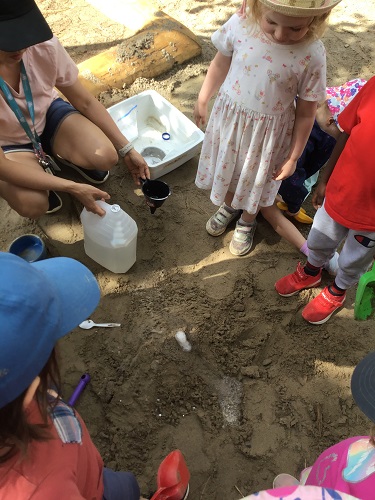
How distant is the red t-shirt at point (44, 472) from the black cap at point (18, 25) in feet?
5.17

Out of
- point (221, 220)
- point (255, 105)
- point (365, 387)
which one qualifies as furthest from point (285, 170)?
point (365, 387)

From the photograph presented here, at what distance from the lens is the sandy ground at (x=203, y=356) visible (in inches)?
84.3

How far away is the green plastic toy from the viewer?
2318mm

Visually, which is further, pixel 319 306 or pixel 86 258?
pixel 86 258

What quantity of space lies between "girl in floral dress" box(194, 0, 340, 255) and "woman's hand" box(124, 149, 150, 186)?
1.35ft

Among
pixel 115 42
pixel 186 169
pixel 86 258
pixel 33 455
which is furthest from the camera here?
pixel 115 42

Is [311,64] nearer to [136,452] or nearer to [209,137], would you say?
[209,137]

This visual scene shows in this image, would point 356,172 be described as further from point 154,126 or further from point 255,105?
point 154,126

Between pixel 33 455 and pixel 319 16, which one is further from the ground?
pixel 319 16

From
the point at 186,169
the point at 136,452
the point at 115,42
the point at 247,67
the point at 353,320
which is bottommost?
the point at 136,452

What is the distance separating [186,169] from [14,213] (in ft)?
4.04

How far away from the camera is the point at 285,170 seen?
2.29 meters

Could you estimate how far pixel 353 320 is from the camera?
259 centimetres

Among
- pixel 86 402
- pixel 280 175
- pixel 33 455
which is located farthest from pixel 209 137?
pixel 33 455
